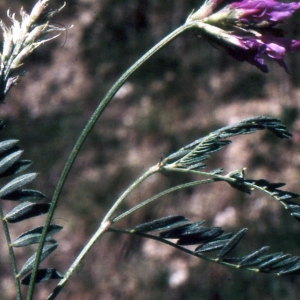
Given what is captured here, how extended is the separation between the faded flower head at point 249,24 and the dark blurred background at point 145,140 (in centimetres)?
172

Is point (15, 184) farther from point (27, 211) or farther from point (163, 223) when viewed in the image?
point (163, 223)

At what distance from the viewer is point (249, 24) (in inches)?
36.1

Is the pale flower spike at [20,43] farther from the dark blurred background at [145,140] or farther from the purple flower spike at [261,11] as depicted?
the dark blurred background at [145,140]

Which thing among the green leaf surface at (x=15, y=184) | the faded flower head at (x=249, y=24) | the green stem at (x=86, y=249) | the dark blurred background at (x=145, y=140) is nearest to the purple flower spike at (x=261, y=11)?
the faded flower head at (x=249, y=24)

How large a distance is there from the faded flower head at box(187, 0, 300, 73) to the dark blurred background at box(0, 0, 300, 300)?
172 cm

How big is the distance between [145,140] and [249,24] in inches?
Answer: 87.6

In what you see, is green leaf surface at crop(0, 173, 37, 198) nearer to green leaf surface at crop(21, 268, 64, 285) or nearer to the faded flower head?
green leaf surface at crop(21, 268, 64, 285)

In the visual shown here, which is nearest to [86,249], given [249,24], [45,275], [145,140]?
[45,275]

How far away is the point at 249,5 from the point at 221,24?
0.05 metres

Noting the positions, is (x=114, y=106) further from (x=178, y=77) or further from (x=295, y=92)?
(x=295, y=92)

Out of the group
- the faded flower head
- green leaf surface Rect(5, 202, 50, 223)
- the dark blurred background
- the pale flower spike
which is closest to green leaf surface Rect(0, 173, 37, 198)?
green leaf surface Rect(5, 202, 50, 223)

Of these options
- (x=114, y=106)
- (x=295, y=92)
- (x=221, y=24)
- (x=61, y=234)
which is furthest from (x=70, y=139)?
(x=221, y=24)

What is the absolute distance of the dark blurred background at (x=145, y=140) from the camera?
103 inches

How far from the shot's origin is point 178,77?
339cm
